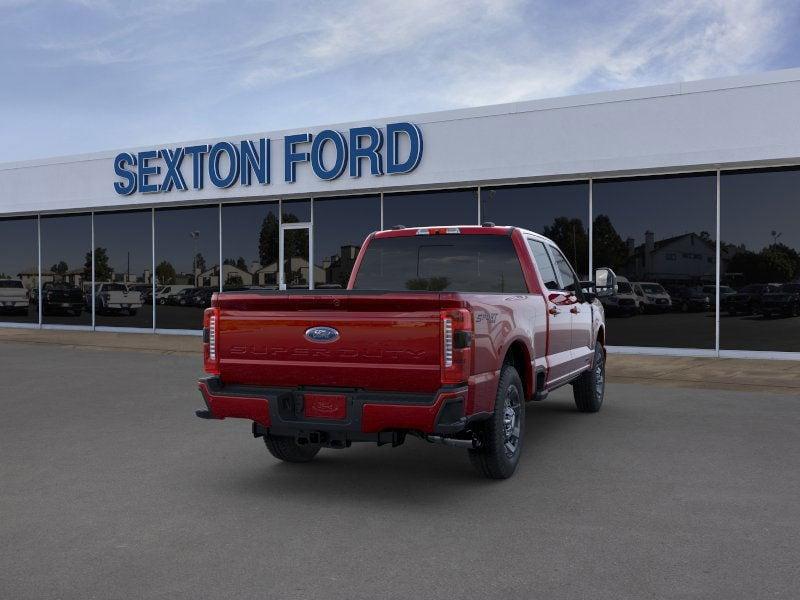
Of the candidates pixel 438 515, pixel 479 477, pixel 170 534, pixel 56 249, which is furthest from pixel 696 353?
pixel 56 249

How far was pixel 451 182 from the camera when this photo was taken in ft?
56.2

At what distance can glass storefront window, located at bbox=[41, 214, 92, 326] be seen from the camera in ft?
77.5

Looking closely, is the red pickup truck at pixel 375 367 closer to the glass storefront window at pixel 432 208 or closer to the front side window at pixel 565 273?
the front side window at pixel 565 273

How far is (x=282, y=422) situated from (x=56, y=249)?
2132 cm

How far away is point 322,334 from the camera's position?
5.46 m

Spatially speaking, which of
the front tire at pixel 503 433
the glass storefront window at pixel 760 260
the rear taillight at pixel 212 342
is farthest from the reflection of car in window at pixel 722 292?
the rear taillight at pixel 212 342

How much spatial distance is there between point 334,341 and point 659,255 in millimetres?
11602

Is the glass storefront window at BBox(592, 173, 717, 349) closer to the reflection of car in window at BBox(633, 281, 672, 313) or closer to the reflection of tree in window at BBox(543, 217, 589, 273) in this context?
the reflection of car in window at BBox(633, 281, 672, 313)

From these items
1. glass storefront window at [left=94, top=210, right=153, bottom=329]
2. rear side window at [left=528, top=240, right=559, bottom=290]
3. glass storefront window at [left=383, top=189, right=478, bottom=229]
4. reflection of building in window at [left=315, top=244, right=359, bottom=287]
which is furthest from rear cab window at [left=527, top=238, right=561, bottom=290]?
glass storefront window at [left=94, top=210, right=153, bottom=329]

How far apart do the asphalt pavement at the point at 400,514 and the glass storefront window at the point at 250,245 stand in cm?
1181

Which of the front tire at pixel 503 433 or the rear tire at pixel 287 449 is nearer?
the front tire at pixel 503 433

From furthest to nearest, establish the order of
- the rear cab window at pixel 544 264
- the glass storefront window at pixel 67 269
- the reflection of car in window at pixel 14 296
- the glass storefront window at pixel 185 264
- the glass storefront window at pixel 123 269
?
the reflection of car in window at pixel 14 296, the glass storefront window at pixel 67 269, the glass storefront window at pixel 123 269, the glass storefront window at pixel 185 264, the rear cab window at pixel 544 264

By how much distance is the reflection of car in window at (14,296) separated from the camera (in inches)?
989

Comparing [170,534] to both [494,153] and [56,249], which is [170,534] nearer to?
[494,153]
